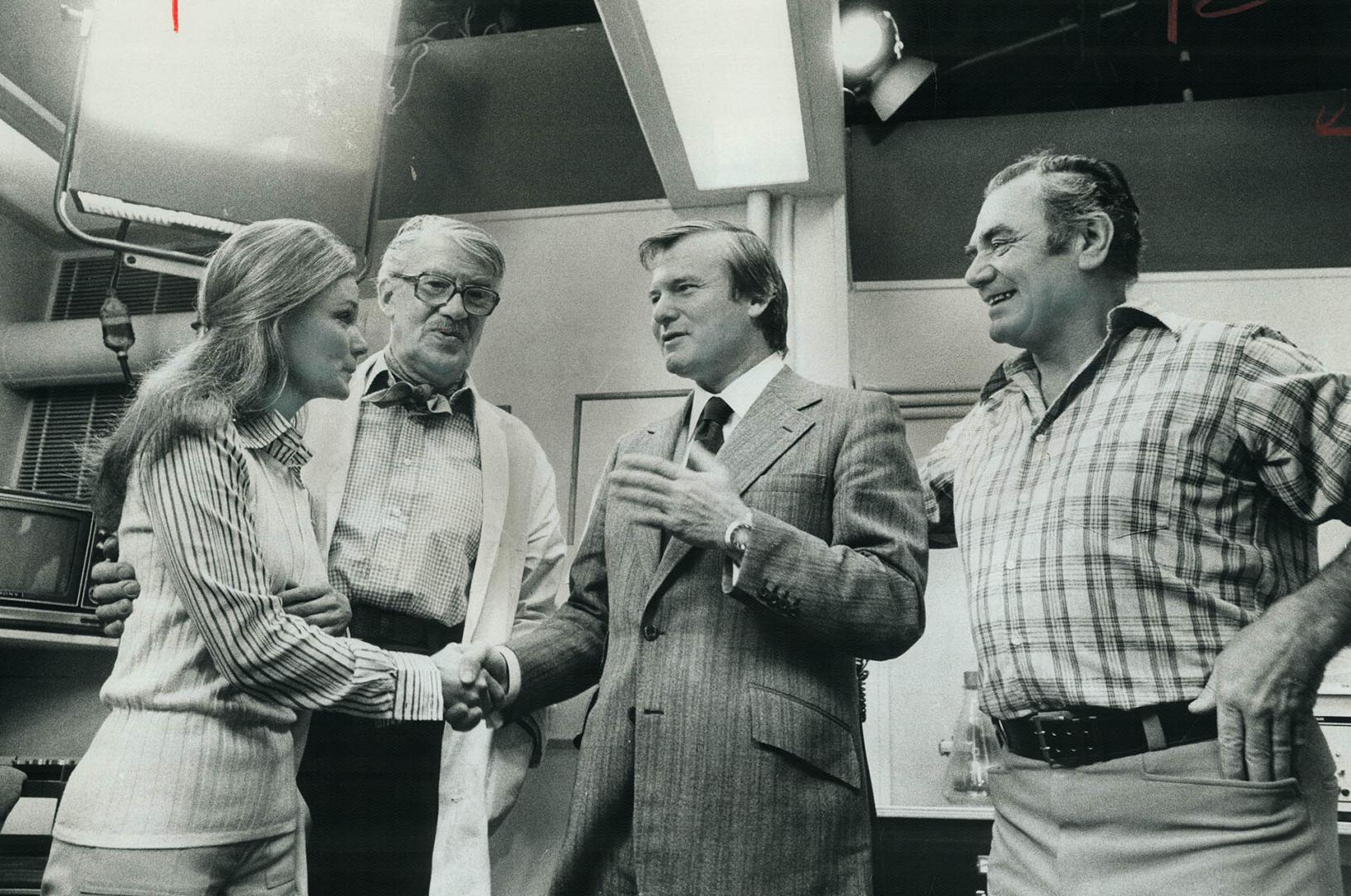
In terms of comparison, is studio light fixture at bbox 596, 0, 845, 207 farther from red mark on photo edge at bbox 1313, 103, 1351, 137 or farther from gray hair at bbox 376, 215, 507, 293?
red mark on photo edge at bbox 1313, 103, 1351, 137

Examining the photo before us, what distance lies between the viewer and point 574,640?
181 cm

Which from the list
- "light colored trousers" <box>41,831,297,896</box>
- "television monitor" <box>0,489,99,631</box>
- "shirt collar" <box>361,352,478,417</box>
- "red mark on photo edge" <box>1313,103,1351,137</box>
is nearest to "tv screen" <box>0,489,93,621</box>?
"television monitor" <box>0,489,99,631</box>

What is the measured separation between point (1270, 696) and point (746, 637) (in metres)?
0.65

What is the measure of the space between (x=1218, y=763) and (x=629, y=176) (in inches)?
91.2

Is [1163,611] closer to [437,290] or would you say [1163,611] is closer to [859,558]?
[859,558]

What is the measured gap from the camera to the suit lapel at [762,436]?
1.59 m

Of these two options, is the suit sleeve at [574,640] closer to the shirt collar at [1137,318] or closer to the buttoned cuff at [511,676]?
the buttoned cuff at [511,676]

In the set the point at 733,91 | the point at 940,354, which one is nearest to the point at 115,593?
the point at 733,91

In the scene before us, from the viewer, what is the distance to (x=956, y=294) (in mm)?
3592

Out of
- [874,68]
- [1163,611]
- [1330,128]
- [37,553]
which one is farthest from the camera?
[874,68]

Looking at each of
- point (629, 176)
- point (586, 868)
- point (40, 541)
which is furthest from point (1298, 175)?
point (40, 541)

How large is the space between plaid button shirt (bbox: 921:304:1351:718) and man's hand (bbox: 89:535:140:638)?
118 centimetres

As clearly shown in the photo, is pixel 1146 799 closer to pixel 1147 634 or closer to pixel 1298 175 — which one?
pixel 1147 634

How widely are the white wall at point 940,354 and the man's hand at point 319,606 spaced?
221 cm
